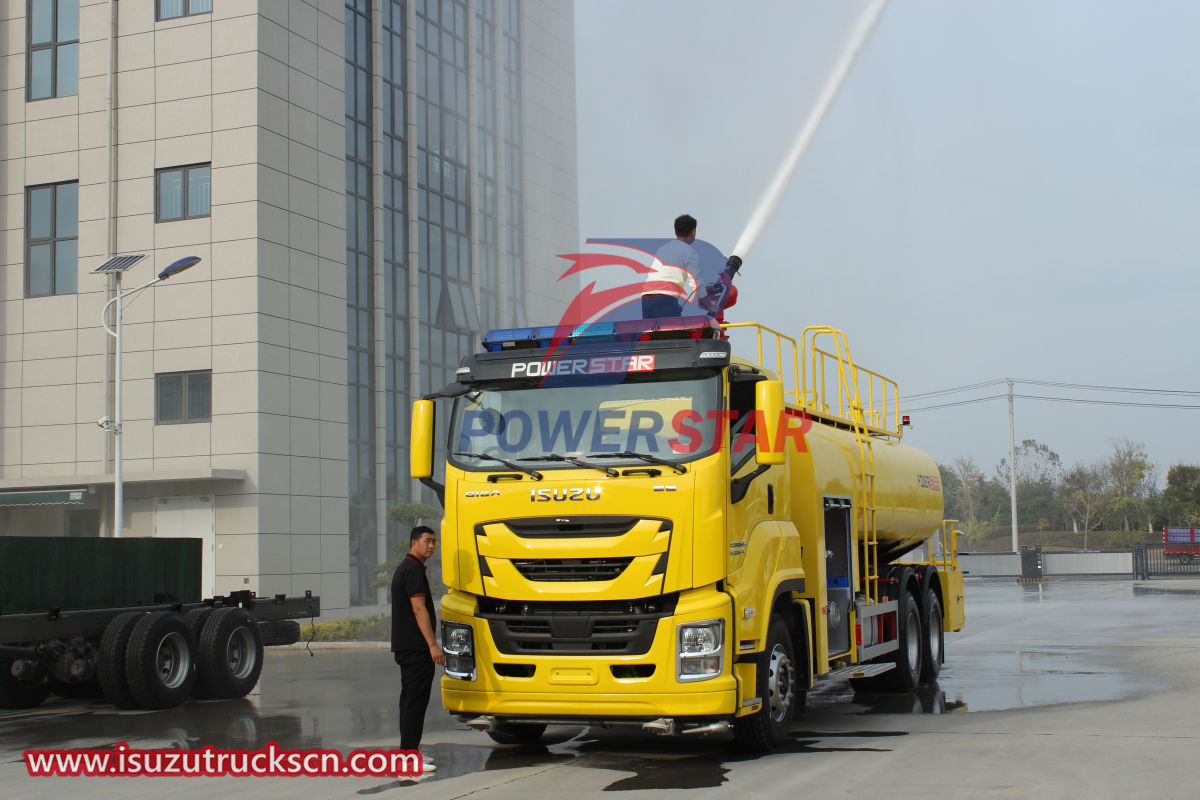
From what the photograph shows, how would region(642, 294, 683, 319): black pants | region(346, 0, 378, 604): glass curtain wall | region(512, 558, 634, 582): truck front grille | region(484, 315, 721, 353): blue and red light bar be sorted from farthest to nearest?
region(346, 0, 378, 604): glass curtain wall
region(642, 294, 683, 319): black pants
region(484, 315, 721, 353): blue and red light bar
region(512, 558, 634, 582): truck front grille

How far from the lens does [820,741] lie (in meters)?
10.2

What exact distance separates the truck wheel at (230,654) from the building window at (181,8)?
76.3ft

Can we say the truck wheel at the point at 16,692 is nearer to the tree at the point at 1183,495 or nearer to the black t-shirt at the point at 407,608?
the black t-shirt at the point at 407,608

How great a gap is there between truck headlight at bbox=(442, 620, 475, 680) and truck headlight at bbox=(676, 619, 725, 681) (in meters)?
1.71

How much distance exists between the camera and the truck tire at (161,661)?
13.4 m

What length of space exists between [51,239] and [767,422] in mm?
31624

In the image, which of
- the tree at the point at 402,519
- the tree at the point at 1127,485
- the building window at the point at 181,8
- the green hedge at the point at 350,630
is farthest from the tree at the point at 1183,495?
the building window at the point at 181,8

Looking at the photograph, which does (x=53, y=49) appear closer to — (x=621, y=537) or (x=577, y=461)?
(x=577, y=461)

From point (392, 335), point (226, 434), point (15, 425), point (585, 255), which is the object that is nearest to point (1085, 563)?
point (392, 335)

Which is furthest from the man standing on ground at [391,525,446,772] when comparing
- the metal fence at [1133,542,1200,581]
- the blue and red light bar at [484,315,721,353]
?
the metal fence at [1133,542,1200,581]

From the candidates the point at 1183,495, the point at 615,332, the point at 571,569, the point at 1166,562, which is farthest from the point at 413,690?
the point at 1183,495

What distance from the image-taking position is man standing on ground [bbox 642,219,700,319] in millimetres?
10531

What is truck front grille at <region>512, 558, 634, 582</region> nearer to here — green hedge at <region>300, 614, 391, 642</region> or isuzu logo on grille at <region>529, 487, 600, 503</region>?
isuzu logo on grille at <region>529, 487, 600, 503</region>

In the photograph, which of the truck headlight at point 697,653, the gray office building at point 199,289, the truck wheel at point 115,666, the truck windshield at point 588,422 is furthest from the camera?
the gray office building at point 199,289
